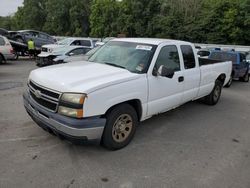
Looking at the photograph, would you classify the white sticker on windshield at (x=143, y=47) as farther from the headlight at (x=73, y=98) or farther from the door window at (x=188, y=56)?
the headlight at (x=73, y=98)

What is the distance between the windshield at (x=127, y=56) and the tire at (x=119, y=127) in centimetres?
74

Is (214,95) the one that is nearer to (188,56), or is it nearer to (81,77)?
(188,56)

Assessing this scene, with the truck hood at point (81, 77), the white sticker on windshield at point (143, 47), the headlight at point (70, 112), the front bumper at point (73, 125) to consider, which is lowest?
the front bumper at point (73, 125)

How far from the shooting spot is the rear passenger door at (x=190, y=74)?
17.1 ft

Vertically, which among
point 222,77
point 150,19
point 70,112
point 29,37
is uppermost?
point 150,19

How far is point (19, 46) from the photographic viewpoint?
17.3 meters

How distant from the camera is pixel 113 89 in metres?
3.61

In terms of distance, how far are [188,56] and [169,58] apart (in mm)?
790

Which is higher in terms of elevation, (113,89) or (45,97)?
(113,89)

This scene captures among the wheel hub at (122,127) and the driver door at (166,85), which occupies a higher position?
the driver door at (166,85)

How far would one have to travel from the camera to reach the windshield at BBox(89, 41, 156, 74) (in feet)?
14.2

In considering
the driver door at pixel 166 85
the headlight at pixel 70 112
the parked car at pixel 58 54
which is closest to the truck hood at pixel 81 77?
the headlight at pixel 70 112

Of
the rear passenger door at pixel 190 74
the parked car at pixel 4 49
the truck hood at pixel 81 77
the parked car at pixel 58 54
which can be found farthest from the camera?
the parked car at pixel 4 49

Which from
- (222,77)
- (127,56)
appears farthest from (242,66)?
(127,56)
